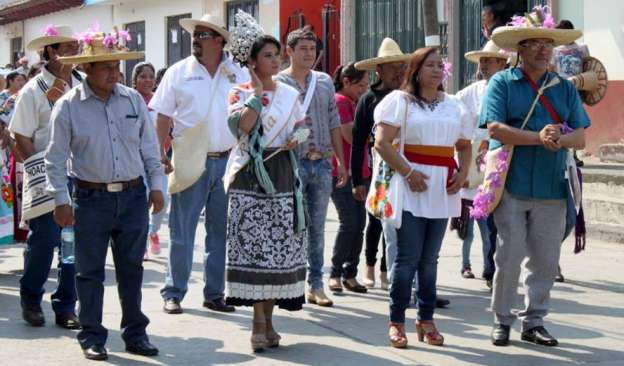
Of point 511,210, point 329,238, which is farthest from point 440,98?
point 329,238

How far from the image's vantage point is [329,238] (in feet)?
42.4

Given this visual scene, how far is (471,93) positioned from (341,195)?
4.38ft

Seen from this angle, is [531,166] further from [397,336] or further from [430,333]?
[397,336]

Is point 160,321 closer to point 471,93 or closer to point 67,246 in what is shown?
point 67,246

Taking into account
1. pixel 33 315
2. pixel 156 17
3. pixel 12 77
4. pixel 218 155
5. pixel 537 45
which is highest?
pixel 156 17

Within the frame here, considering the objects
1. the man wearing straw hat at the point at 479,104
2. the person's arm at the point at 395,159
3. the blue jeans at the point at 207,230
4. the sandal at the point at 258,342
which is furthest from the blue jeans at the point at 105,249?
the man wearing straw hat at the point at 479,104

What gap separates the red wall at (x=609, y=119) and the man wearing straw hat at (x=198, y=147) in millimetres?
7873

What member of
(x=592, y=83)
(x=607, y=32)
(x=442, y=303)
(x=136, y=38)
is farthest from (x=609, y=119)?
(x=136, y=38)

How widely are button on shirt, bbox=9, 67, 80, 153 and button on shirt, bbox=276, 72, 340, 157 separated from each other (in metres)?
1.73

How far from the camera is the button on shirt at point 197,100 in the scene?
838 cm

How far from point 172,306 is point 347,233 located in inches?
66.8

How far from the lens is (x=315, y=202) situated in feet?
28.4

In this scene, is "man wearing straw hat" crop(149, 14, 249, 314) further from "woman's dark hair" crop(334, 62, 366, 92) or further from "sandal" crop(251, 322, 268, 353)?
"sandal" crop(251, 322, 268, 353)

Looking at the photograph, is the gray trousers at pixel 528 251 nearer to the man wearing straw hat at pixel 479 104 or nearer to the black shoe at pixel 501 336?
the black shoe at pixel 501 336
